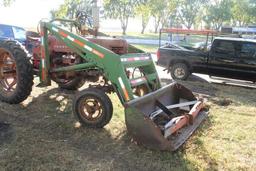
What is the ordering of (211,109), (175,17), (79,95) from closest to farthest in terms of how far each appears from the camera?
(79,95), (211,109), (175,17)

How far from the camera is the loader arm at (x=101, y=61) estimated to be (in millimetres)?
5766

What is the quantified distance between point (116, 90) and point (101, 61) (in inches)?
21.9

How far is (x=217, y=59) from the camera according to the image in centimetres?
1166

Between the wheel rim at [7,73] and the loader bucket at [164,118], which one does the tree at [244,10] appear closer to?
the loader bucket at [164,118]

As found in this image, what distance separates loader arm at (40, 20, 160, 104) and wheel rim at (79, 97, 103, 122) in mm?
422

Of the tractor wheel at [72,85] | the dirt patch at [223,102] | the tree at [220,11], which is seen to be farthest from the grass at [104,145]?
the tree at [220,11]

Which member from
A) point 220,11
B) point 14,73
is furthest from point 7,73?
point 220,11

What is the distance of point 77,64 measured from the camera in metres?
6.68

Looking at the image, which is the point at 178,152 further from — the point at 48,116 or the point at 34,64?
the point at 34,64

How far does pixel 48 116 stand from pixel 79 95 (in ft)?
3.31

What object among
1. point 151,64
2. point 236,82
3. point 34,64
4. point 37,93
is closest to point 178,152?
point 151,64

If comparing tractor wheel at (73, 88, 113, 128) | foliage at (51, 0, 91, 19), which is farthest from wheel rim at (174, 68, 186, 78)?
foliage at (51, 0, 91, 19)

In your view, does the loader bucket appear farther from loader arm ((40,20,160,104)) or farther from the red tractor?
the red tractor

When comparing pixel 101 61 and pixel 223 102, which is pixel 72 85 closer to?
pixel 101 61
